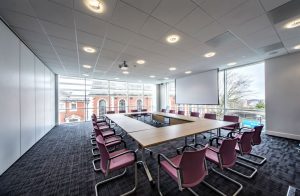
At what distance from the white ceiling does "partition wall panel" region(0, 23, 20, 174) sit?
1.19 ft

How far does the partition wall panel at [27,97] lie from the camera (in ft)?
9.65

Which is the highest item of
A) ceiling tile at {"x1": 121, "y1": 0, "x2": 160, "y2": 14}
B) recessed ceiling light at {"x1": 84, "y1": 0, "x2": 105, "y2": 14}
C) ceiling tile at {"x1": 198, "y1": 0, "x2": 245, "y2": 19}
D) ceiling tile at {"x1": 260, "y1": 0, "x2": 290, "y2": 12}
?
ceiling tile at {"x1": 260, "y1": 0, "x2": 290, "y2": 12}

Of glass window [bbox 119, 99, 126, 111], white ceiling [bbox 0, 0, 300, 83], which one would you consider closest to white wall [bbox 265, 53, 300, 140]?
white ceiling [bbox 0, 0, 300, 83]

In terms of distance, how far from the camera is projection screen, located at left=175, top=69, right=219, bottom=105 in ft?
19.0

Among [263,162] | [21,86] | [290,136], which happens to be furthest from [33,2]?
[290,136]

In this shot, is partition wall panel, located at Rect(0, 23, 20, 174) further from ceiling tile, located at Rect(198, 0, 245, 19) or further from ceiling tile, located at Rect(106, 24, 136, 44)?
ceiling tile, located at Rect(198, 0, 245, 19)

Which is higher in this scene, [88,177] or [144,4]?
[144,4]

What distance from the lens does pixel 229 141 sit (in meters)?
1.68

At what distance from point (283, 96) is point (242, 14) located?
3985 millimetres

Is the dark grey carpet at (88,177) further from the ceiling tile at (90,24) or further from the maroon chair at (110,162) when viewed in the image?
the ceiling tile at (90,24)

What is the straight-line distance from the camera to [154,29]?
94.0 inches

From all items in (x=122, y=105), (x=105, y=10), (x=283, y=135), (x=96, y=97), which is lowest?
(x=283, y=135)

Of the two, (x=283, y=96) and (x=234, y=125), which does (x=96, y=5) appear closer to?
(x=234, y=125)

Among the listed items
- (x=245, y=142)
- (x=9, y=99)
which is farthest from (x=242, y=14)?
(x=9, y=99)
